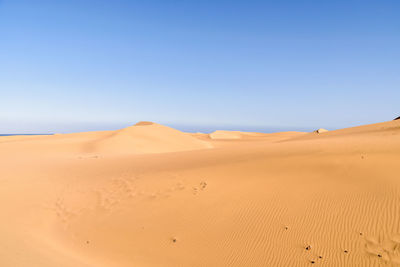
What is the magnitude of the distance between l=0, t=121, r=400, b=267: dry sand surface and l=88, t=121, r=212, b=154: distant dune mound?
1283cm

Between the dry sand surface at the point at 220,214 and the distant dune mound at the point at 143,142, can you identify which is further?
the distant dune mound at the point at 143,142

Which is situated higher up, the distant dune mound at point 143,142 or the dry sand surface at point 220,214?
the distant dune mound at point 143,142

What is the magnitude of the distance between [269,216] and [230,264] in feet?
6.27

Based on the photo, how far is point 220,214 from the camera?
23.1 ft

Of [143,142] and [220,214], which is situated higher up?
[143,142]

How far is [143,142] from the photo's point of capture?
2802 cm

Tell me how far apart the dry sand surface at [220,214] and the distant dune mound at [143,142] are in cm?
1283

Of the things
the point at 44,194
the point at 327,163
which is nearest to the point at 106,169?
the point at 44,194

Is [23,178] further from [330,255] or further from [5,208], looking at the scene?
[330,255]

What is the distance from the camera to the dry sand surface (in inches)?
209

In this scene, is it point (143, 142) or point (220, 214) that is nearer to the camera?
point (220, 214)

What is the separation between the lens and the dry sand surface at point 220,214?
5316 millimetres

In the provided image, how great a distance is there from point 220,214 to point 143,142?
2214 cm

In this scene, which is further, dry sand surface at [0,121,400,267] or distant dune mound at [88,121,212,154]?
distant dune mound at [88,121,212,154]
